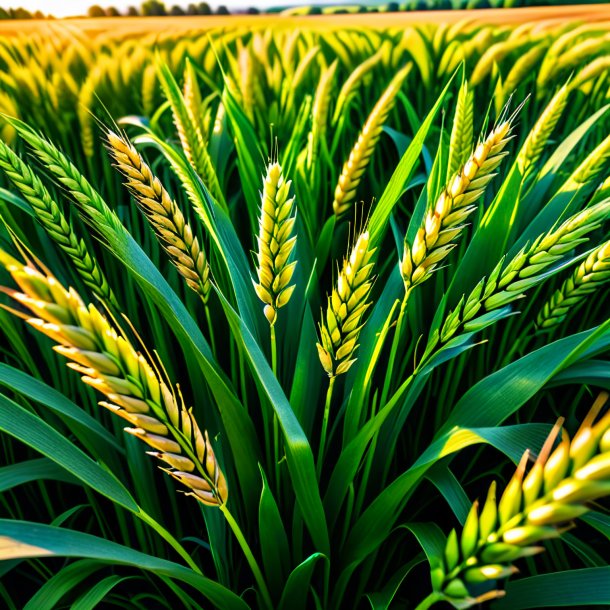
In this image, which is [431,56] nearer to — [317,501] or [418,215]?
[418,215]

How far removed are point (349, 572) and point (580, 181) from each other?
1.84ft

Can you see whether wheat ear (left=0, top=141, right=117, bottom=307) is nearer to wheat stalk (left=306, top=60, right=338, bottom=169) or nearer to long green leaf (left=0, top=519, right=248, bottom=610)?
long green leaf (left=0, top=519, right=248, bottom=610)

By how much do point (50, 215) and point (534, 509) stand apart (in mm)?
498

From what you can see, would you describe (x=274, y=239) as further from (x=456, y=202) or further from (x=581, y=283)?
(x=581, y=283)

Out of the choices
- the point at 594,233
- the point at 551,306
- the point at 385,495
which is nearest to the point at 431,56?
the point at 594,233

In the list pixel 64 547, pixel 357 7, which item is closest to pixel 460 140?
pixel 64 547

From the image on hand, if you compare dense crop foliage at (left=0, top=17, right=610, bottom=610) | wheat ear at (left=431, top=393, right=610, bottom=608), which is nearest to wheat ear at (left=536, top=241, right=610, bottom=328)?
dense crop foliage at (left=0, top=17, right=610, bottom=610)

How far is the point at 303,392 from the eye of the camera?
1.86 ft

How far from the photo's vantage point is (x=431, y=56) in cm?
165

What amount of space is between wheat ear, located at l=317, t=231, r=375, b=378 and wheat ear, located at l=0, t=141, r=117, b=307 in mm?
277

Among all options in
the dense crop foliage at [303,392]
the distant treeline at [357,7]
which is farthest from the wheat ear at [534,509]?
the distant treeline at [357,7]

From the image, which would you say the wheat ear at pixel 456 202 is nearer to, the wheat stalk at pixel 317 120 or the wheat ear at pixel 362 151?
the wheat ear at pixel 362 151

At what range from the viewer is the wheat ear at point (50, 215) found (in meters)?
0.53

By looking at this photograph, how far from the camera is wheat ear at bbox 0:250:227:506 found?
0.84 ft
